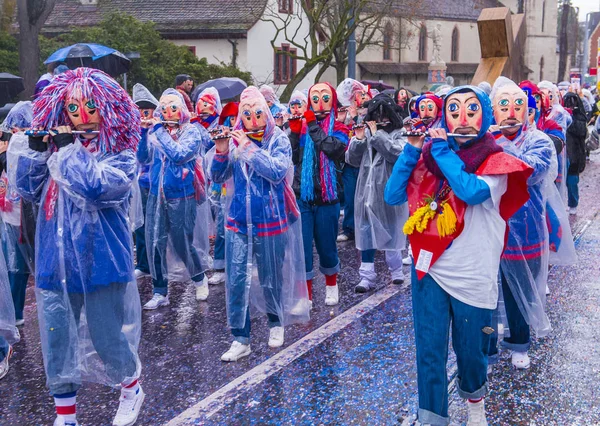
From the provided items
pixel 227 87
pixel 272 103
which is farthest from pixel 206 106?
pixel 227 87

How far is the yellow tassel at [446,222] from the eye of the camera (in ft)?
11.3

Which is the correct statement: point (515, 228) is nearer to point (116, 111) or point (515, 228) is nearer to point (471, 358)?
point (471, 358)

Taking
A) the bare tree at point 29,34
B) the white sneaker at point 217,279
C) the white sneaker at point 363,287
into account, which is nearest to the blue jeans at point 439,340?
the white sneaker at point 363,287

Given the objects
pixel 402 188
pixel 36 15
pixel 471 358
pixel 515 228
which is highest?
pixel 36 15

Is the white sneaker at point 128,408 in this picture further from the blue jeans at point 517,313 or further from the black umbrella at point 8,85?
the black umbrella at point 8,85

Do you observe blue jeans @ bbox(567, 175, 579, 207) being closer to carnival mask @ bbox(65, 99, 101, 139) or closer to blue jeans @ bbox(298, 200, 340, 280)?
blue jeans @ bbox(298, 200, 340, 280)

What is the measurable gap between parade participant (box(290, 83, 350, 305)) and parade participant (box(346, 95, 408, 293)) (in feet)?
1.62

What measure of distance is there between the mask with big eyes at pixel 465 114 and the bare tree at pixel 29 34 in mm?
11378

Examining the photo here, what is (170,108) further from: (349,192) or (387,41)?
(387,41)

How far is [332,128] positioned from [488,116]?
243cm

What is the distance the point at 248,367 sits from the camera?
4699mm

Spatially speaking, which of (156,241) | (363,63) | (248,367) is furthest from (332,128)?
(363,63)

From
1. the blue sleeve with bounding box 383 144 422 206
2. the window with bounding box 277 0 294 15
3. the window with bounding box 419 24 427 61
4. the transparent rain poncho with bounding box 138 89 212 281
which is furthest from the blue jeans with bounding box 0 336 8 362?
the window with bounding box 419 24 427 61

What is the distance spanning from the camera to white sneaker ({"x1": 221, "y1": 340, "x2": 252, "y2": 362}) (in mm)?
4789
